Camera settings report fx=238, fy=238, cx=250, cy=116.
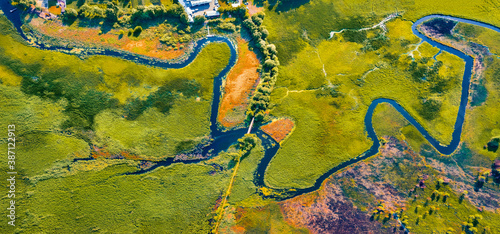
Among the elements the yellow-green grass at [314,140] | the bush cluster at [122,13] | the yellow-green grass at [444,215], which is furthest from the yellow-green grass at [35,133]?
the yellow-green grass at [444,215]

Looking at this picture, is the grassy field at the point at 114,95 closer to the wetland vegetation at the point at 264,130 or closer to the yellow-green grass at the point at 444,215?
the wetland vegetation at the point at 264,130

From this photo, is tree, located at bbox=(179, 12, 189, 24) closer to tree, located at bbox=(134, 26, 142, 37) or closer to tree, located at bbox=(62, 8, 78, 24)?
tree, located at bbox=(134, 26, 142, 37)

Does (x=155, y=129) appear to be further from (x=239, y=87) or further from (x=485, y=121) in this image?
(x=485, y=121)

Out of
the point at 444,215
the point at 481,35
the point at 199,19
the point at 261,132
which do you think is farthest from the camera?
the point at 481,35

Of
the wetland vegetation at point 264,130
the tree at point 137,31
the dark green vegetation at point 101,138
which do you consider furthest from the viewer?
the tree at point 137,31

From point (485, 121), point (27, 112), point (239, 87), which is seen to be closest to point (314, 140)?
point (239, 87)

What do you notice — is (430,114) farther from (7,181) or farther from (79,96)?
(7,181)

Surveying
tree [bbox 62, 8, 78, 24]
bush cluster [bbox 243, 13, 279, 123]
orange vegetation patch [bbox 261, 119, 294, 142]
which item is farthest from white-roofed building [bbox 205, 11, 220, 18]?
tree [bbox 62, 8, 78, 24]
